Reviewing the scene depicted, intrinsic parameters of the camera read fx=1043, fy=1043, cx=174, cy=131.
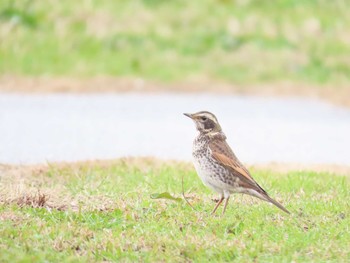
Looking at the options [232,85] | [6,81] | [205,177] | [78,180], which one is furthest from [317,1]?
[205,177]

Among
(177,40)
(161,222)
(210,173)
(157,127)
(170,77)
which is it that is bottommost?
(161,222)

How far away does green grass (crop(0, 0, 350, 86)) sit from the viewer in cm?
1977

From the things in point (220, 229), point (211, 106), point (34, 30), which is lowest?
point (220, 229)

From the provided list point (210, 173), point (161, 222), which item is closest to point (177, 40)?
point (210, 173)

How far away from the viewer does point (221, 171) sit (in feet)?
28.9

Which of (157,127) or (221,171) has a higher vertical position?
(157,127)

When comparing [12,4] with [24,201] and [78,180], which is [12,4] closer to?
[78,180]

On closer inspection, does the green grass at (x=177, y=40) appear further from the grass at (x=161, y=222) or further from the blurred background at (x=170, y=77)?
the grass at (x=161, y=222)

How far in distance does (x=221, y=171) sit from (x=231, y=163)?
4.3 inches

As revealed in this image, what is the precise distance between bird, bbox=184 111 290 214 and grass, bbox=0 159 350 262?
0.22m

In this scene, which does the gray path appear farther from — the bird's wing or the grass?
the bird's wing

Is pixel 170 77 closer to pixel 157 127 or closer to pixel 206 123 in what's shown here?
pixel 157 127

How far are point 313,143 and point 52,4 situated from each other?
8897mm

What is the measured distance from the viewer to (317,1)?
79.3 feet
